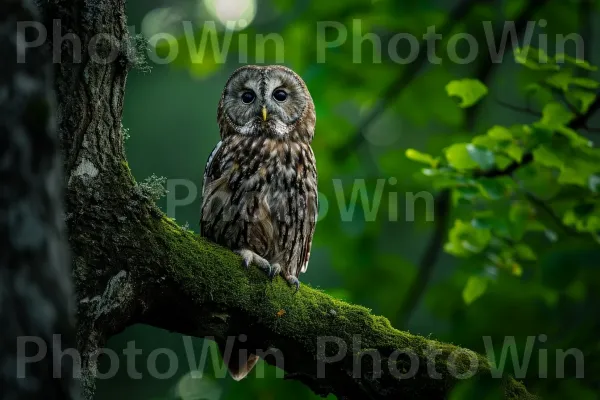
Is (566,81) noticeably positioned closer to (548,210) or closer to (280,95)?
(548,210)

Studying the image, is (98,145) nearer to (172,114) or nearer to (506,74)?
(506,74)

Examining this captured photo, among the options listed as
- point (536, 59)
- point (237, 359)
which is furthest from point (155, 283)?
point (536, 59)

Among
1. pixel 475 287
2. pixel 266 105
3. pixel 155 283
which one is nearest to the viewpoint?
pixel 155 283

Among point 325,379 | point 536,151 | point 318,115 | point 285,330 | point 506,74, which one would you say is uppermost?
point 506,74

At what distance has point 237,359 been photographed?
127 inches

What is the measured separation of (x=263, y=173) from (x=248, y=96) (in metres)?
0.59

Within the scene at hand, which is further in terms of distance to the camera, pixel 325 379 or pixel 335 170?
pixel 335 170

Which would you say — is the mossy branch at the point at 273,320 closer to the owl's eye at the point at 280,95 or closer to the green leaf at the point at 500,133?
the green leaf at the point at 500,133

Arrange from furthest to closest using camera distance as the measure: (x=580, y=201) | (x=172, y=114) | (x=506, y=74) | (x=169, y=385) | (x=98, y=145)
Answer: (x=172, y=114), (x=169, y=385), (x=506, y=74), (x=580, y=201), (x=98, y=145)

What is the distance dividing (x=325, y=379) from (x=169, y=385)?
7627mm

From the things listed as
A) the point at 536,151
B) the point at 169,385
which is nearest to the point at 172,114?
the point at 169,385

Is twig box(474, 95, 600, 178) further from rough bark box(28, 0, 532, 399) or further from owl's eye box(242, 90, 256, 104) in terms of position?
owl's eye box(242, 90, 256, 104)

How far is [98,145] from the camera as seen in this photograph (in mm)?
2234

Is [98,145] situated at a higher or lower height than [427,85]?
lower
